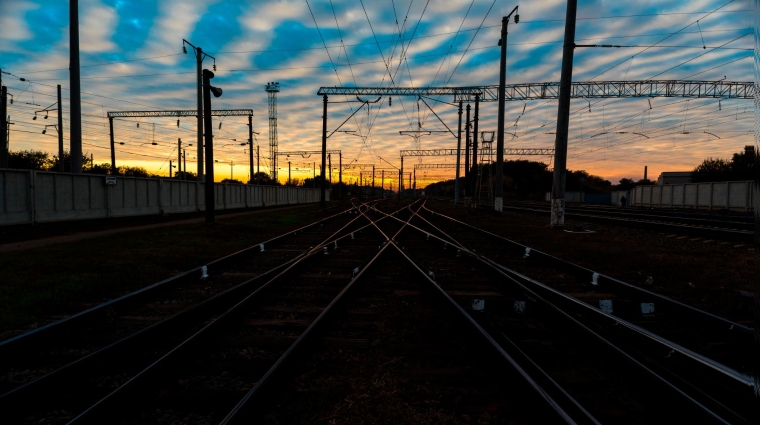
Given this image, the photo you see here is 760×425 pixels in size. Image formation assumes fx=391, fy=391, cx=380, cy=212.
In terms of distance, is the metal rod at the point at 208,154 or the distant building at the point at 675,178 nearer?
the metal rod at the point at 208,154

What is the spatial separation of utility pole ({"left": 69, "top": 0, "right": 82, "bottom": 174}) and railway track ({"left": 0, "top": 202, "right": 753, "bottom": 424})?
55.0 ft

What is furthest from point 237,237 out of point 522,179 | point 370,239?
point 522,179

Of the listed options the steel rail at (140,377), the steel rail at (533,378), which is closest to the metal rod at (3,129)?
the steel rail at (140,377)

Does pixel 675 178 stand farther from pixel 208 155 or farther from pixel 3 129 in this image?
pixel 3 129

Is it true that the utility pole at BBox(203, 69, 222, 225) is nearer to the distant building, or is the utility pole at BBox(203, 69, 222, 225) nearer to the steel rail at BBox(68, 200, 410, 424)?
the steel rail at BBox(68, 200, 410, 424)

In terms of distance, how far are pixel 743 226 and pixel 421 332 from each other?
799 inches

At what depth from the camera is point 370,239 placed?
14.2 m

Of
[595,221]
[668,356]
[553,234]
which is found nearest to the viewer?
[668,356]

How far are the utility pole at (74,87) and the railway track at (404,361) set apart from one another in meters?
16.8

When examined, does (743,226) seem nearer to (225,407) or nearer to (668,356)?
(668,356)

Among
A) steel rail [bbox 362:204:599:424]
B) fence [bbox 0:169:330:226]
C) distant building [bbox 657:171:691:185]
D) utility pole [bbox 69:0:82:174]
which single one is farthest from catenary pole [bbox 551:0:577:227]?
distant building [bbox 657:171:691:185]

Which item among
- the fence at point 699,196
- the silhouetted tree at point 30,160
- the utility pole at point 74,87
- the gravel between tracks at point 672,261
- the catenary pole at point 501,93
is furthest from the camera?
the silhouetted tree at point 30,160

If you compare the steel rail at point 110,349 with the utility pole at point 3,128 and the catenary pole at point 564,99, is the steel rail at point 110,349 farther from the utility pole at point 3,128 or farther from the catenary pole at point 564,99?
the utility pole at point 3,128

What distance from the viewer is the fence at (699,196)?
29203mm
